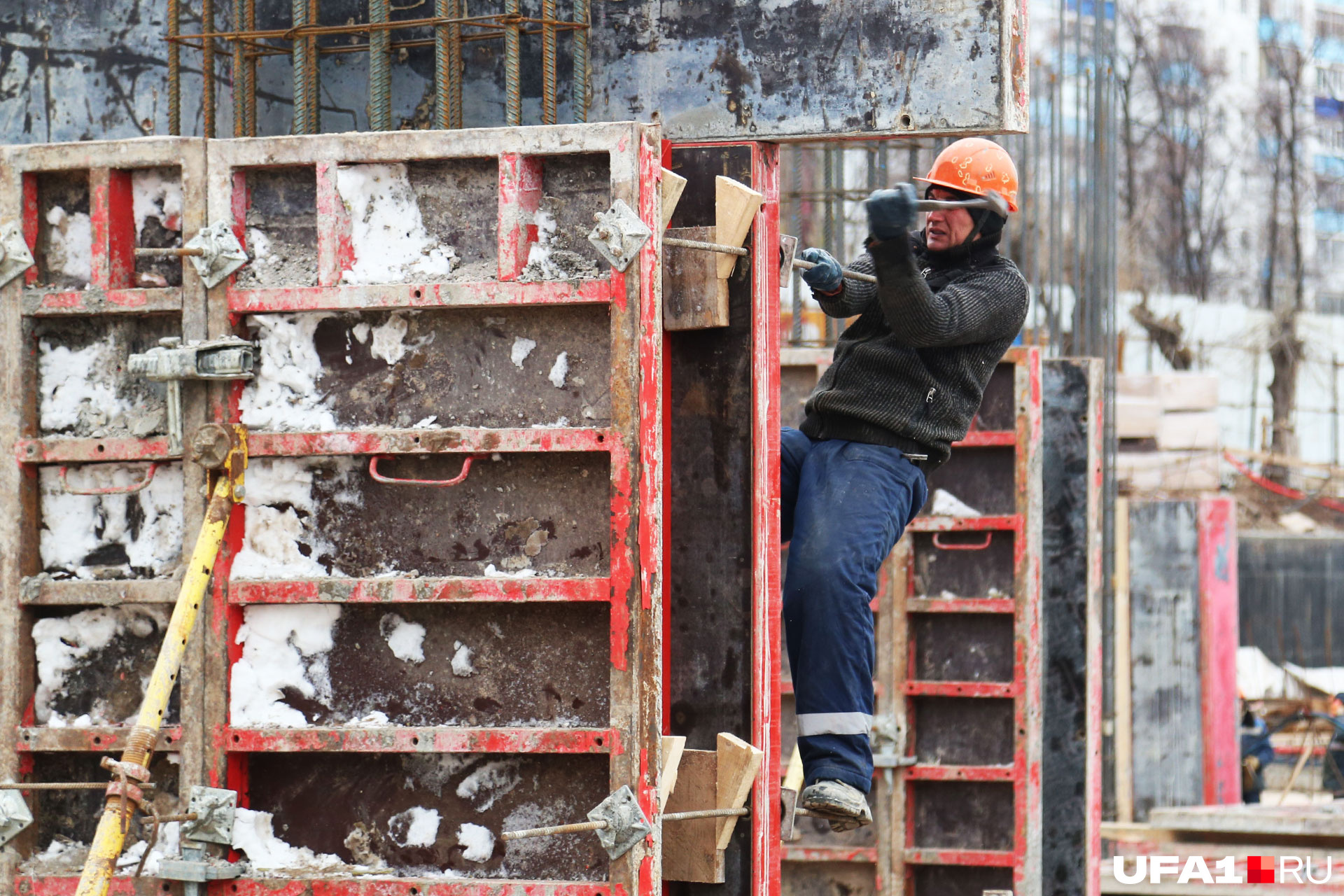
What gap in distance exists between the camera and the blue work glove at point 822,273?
14.7 ft

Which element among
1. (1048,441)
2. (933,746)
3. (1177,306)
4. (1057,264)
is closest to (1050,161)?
(1057,264)

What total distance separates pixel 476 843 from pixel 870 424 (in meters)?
1.63

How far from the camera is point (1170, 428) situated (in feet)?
48.8

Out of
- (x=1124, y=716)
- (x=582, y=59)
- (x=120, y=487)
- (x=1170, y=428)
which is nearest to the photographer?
(x=120, y=487)

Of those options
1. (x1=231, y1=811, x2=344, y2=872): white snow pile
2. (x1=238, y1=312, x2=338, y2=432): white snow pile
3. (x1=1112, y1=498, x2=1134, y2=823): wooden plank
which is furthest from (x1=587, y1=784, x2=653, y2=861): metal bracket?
(x1=1112, y1=498, x2=1134, y2=823): wooden plank

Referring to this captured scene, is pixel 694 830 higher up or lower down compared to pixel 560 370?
lower down

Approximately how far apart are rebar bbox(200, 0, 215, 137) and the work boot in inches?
103

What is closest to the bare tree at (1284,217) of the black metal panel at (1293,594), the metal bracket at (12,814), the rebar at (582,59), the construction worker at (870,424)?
the black metal panel at (1293,594)

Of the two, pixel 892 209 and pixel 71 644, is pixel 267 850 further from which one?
pixel 892 209

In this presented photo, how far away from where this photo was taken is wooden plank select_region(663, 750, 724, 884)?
14.1 feet

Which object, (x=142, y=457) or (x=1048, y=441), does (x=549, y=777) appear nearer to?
(x=142, y=457)

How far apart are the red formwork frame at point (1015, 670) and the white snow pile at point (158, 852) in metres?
3.51

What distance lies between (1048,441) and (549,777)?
4.03 m

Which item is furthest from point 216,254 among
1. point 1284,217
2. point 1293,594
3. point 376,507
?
point 1284,217
